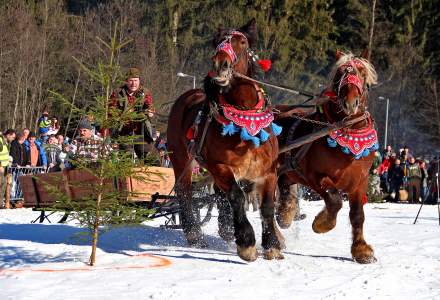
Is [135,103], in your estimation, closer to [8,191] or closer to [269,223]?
[269,223]

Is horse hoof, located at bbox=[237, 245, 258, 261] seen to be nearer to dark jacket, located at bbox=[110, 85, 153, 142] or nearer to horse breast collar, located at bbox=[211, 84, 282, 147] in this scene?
horse breast collar, located at bbox=[211, 84, 282, 147]

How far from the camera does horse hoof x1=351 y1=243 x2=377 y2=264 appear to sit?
8039mm

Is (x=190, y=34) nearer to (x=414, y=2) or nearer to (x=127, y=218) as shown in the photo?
(x=414, y=2)

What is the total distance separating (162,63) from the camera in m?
33.5

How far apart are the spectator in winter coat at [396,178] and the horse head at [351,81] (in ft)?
52.0

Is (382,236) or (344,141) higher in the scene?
(344,141)

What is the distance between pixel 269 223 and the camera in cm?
802

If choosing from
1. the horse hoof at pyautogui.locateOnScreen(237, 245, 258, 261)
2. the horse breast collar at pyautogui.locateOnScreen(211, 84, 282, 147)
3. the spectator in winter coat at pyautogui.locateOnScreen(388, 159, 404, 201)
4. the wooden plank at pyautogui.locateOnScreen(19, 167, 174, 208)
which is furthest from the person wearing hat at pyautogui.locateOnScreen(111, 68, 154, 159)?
the spectator in winter coat at pyautogui.locateOnScreen(388, 159, 404, 201)

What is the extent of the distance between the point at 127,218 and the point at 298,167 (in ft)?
7.65

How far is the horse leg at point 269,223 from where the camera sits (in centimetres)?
792

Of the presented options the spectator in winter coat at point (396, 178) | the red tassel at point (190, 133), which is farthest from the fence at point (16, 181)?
the spectator in winter coat at point (396, 178)

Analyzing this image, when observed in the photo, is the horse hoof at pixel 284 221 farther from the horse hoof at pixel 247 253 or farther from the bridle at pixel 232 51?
the bridle at pixel 232 51

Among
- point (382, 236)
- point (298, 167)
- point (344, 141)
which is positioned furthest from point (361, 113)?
point (382, 236)

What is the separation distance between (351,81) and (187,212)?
2.61 meters
